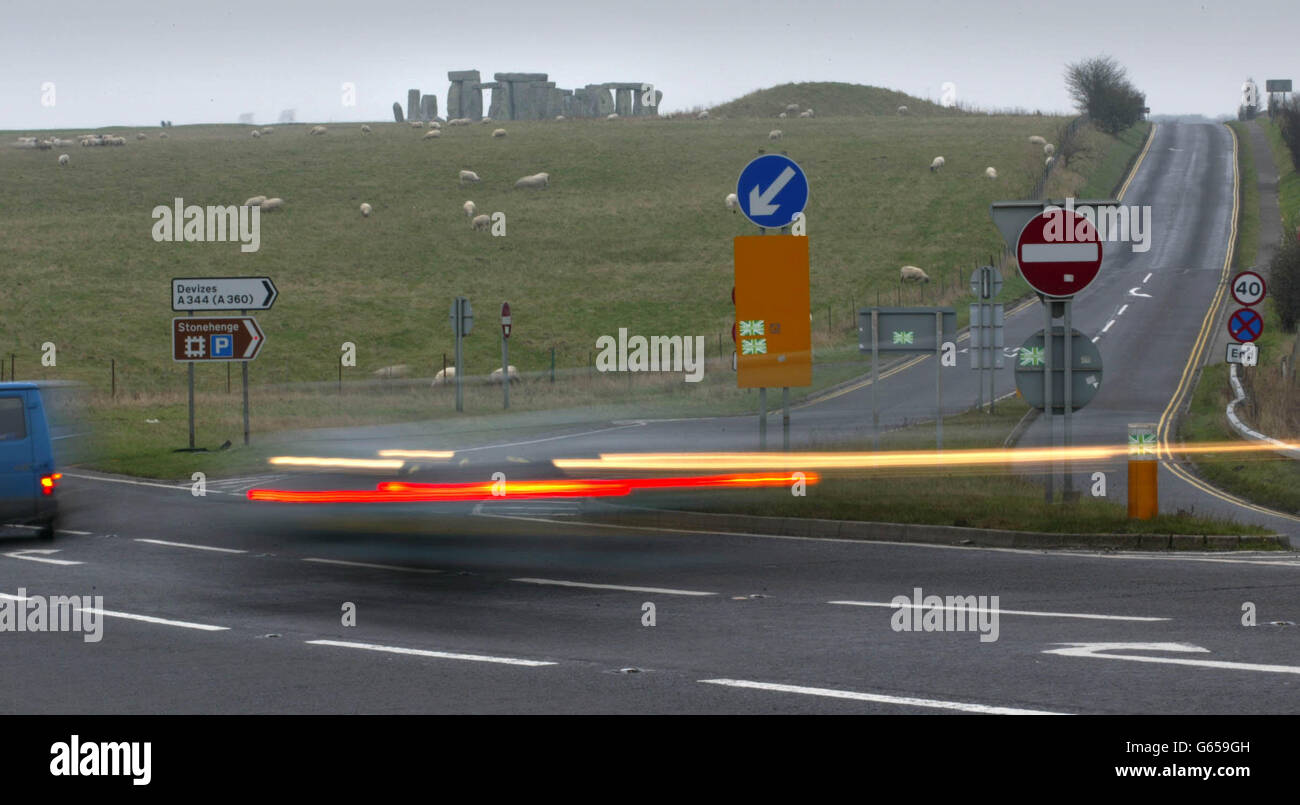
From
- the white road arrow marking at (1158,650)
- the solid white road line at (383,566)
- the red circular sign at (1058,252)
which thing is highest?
the red circular sign at (1058,252)

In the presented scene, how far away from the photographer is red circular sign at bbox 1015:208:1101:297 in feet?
52.5

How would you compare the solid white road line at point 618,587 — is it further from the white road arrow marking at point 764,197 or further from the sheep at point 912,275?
the sheep at point 912,275

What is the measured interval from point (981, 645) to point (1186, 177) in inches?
3372

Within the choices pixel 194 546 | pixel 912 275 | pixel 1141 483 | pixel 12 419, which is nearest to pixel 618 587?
pixel 1141 483

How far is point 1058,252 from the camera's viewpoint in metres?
16.2

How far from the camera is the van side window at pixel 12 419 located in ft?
59.8

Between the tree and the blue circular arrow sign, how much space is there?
308 feet

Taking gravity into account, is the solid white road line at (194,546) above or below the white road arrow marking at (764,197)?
below

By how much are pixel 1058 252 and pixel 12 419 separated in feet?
40.8

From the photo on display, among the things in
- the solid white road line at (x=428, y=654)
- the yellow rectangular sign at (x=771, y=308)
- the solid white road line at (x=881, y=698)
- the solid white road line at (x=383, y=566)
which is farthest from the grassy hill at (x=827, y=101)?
the solid white road line at (x=881, y=698)

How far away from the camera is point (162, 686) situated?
8.98 m

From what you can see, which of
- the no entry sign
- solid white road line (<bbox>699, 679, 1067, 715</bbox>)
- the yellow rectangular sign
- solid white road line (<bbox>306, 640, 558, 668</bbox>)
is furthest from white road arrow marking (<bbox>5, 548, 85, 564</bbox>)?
the no entry sign

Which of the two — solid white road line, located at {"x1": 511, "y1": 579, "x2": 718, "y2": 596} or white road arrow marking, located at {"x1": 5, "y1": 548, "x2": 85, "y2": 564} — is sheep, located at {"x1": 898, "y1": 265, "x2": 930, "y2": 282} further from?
solid white road line, located at {"x1": 511, "y1": 579, "x2": 718, "y2": 596}
